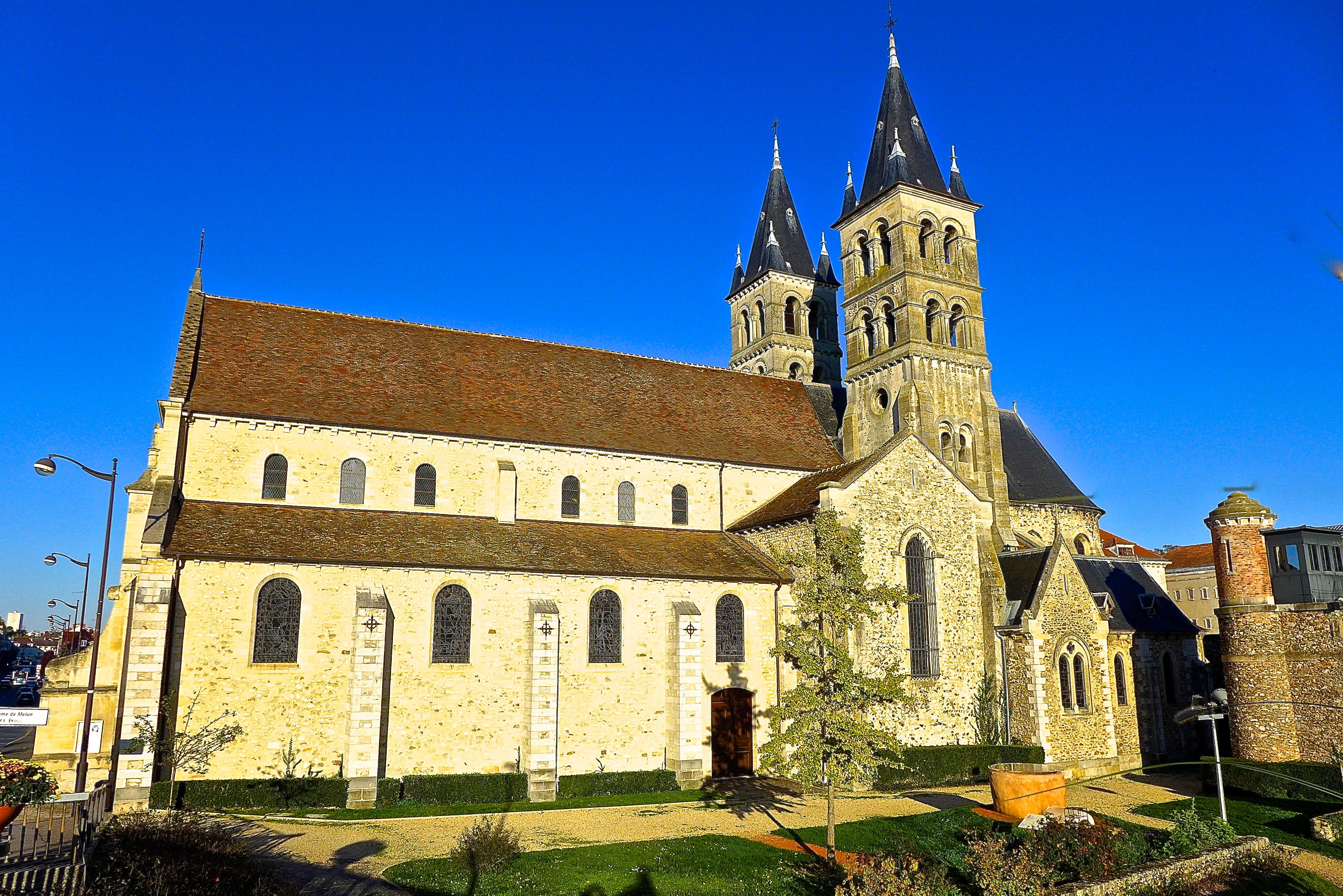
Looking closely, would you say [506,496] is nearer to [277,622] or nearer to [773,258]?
[277,622]

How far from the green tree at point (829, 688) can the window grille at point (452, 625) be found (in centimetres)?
895

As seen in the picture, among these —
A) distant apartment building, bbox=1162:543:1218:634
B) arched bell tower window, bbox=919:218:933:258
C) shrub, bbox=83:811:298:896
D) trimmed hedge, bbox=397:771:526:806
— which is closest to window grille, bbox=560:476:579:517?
trimmed hedge, bbox=397:771:526:806

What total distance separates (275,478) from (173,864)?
14.5m

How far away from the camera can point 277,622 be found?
72.8 ft

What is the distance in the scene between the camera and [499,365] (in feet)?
103

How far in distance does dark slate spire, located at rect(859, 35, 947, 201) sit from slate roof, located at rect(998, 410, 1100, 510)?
11.1 m

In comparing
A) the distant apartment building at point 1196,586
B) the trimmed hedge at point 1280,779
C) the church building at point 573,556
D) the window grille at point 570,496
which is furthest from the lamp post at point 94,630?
the distant apartment building at point 1196,586

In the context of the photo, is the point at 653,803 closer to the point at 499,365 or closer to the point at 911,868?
the point at 911,868

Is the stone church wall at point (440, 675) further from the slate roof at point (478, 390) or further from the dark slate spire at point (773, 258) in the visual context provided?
the dark slate spire at point (773, 258)

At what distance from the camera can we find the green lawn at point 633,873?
46.2ft

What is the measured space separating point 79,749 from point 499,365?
Result: 16427mm

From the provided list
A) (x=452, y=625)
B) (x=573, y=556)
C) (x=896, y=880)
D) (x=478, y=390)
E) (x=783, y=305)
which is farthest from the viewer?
(x=783, y=305)

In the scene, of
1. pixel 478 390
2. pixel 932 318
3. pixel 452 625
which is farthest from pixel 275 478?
pixel 932 318

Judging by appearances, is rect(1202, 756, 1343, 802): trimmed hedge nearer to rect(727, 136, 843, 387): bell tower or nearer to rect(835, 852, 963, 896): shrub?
rect(835, 852, 963, 896): shrub
